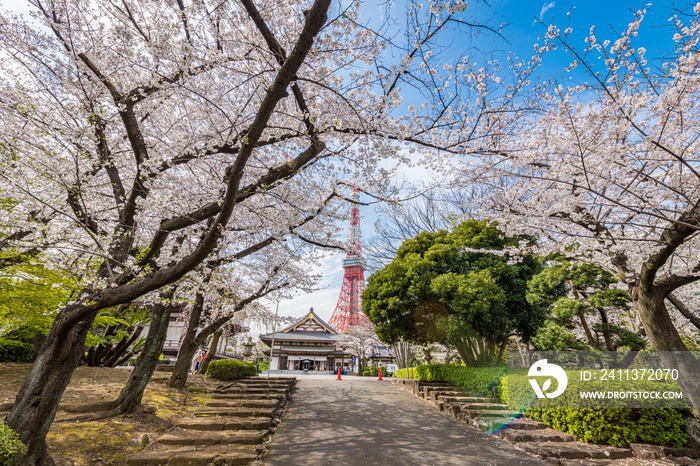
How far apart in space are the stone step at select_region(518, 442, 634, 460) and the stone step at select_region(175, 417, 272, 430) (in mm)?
4425

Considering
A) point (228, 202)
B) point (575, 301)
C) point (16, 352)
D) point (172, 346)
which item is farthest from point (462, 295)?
point (172, 346)

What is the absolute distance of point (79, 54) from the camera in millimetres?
3762

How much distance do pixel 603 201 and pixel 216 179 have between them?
6139mm

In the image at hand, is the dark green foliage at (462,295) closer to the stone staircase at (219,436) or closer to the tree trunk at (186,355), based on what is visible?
the stone staircase at (219,436)

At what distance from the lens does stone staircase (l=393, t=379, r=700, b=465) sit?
4422mm

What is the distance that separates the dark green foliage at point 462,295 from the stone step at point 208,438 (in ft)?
19.9

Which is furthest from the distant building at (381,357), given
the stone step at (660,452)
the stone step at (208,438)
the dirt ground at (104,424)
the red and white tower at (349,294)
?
the stone step at (660,452)

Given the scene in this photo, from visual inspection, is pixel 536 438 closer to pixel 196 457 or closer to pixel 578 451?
pixel 578 451

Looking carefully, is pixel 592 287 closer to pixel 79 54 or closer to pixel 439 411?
pixel 439 411

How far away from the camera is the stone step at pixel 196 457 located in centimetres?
377

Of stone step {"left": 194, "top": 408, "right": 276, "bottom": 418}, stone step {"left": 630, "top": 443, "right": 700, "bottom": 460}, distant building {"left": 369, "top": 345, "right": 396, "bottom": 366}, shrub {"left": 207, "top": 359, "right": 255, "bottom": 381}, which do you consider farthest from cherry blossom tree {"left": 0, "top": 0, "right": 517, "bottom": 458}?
distant building {"left": 369, "top": 345, "right": 396, "bottom": 366}

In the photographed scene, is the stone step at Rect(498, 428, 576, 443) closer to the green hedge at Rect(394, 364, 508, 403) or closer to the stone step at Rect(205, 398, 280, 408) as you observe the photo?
the green hedge at Rect(394, 364, 508, 403)

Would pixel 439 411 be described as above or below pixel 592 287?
below

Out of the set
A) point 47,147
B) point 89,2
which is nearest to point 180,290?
point 47,147
